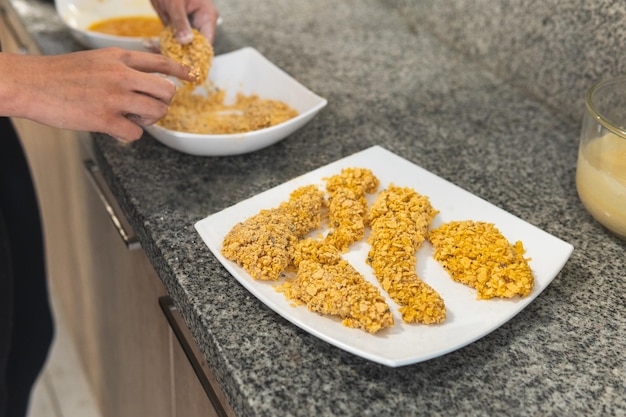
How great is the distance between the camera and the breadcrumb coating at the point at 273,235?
2.36ft

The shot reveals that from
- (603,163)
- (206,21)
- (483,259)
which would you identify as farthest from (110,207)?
(603,163)

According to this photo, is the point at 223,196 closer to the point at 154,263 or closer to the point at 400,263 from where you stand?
the point at 154,263

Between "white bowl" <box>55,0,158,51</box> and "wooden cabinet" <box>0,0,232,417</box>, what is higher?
"white bowl" <box>55,0,158,51</box>

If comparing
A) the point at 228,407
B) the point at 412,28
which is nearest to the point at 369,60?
the point at 412,28

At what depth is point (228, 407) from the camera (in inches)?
28.9

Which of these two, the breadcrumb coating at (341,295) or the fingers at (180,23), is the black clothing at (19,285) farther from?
the breadcrumb coating at (341,295)

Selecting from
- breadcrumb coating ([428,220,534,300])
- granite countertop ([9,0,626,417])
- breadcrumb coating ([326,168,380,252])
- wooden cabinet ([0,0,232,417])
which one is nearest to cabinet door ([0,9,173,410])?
wooden cabinet ([0,0,232,417])

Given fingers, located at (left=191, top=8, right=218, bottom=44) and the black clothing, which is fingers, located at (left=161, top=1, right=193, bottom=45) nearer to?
fingers, located at (left=191, top=8, right=218, bottom=44)

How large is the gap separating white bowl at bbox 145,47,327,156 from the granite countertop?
0.12 ft

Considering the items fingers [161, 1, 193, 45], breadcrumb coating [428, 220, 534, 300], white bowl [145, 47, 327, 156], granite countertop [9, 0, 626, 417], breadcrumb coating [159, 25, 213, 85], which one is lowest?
granite countertop [9, 0, 626, 417]

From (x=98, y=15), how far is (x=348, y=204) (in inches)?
29.6

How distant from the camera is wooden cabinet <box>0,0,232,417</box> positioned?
944mm

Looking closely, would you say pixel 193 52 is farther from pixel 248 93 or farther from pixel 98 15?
pixel 98 15

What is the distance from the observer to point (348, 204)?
80cm
